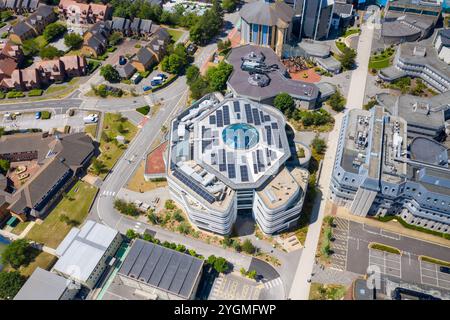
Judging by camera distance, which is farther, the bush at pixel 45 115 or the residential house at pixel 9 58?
the residential house at pixel 9 58

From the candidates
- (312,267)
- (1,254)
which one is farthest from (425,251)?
(1,254)

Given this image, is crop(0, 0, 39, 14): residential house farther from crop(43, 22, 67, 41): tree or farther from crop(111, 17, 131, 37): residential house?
crop(111, 17, 131, 37): residential house

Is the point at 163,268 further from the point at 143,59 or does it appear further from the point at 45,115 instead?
the point at 143,59

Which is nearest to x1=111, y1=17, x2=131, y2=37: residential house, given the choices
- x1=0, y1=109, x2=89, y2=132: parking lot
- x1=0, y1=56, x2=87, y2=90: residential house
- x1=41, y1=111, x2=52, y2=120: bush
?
x1=0, y1=56, x2=87, y2=90: residential house

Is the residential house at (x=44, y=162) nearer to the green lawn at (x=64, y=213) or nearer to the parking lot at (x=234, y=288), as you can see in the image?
the green lawn at (x=64, y=213)

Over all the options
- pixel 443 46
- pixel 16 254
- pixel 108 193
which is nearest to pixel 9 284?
pixel 16 254

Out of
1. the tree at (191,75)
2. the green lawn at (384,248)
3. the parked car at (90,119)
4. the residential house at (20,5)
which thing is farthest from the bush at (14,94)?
the green lawn at (384,248)
